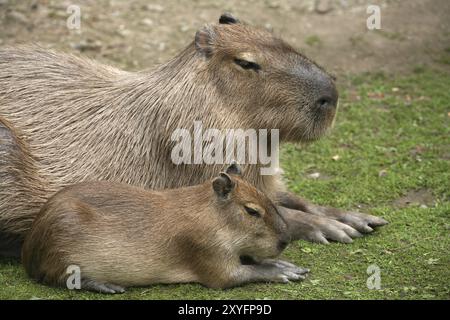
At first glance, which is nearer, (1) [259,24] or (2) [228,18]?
(2) [228,18]

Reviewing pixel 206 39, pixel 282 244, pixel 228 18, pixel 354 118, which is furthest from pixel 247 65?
pixel 354 118

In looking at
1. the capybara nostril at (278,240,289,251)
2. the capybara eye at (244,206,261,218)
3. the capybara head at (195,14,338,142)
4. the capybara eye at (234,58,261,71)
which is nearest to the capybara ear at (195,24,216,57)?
the capybara head at (195,14,338,142)

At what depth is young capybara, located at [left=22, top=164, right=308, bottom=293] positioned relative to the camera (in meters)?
5.79

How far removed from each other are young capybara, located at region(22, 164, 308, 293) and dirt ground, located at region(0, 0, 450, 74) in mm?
4707

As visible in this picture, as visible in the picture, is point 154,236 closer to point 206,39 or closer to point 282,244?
point 282,244

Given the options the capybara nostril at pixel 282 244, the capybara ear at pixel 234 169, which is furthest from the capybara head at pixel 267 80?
the capybara nostril at pixel 282 244

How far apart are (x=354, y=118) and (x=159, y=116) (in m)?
3.53

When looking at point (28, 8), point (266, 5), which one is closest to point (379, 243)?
point (266, 5)

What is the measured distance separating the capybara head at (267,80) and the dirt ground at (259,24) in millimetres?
3964

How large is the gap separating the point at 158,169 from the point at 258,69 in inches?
44.3

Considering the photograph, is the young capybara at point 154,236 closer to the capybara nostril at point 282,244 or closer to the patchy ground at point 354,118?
the capybara nostril at point 282,244

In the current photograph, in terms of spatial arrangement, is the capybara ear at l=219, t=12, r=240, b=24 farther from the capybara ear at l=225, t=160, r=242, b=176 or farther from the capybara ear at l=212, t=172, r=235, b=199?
the capybara ear at l=212, t=172, r=235, b=199

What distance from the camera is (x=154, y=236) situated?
5871mm

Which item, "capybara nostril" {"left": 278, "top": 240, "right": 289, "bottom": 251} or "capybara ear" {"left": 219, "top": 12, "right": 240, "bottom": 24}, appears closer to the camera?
"capybara nostril" {"left": 278, "top": 240, "right": 289, "bottom": 251}
